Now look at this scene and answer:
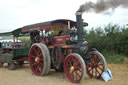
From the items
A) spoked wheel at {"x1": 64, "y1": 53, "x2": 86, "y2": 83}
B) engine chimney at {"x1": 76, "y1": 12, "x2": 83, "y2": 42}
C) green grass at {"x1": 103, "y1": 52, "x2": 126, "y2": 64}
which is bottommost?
green grass at {"x1": 103, "y1": 52, "x2": 126, "y2": 64}

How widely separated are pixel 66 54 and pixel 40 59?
1.02m

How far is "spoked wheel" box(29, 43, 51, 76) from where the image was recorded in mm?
5605

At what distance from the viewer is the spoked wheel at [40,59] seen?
5.61 meters

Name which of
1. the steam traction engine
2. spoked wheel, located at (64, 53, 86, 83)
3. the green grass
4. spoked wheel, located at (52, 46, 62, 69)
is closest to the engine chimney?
the steam traction engine

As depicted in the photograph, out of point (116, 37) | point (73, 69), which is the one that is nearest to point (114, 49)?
point (116, 37)

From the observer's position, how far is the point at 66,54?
564 centimetres

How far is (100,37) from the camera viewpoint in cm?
1119

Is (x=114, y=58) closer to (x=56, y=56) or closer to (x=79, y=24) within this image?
(x=56, y=56)

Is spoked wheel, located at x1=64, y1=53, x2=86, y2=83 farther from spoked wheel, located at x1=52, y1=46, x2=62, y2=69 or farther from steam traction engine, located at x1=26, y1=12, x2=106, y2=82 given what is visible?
spoked wheel, located at x1=52, y1=46, x2=62, y2=69

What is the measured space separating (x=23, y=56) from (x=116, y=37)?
6.09 metres

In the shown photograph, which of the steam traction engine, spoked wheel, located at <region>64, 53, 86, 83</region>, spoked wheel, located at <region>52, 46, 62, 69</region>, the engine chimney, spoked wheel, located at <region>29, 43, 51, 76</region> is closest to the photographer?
spoked wheel, located at <region>64, 53, 86, 83</region>

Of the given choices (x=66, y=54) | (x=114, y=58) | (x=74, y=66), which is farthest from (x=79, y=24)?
(x=114, y=58)

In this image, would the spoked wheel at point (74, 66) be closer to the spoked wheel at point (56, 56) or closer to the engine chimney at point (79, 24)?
the spoked wheel at point (56, 56)

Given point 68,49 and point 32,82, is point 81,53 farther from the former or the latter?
point 32,82
